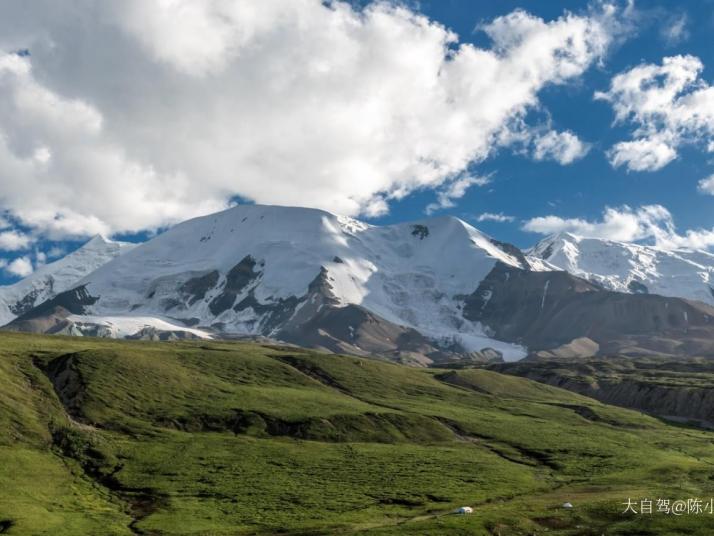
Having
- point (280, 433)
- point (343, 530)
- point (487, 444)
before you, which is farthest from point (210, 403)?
point (343, 530)

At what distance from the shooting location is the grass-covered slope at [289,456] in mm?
80812

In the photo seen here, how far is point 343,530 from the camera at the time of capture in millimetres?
75625

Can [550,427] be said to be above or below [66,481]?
above

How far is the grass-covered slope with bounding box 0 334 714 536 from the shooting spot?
80812mm

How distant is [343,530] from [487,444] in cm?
6942

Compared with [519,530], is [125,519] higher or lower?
lower

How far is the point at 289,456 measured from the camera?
116 meters

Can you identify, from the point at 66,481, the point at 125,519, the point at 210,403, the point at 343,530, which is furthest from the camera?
the point at 210,403

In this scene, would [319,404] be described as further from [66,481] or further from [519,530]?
[519,530]

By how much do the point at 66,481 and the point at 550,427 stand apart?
105908 mm

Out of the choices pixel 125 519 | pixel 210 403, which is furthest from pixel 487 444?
pixel 125 519

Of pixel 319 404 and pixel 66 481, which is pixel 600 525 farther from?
pixel 319 404

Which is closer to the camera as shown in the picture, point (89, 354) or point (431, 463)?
point (431, 463)

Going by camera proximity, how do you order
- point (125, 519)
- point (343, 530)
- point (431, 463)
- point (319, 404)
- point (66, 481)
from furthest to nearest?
point (319, 404)
point (431, 463)
point (66, 481)
point (125, 519)
point (343, 530)
